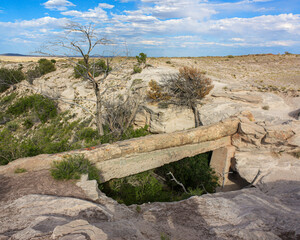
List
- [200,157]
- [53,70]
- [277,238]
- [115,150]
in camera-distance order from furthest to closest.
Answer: [53,70] < [200,157] < [115,150] < [277,238]

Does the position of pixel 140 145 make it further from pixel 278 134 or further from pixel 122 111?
pixel 278 134

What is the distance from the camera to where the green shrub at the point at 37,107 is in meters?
15.9

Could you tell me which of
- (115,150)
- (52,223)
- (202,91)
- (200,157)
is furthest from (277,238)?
(202,91)

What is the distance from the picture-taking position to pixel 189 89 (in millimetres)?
11531

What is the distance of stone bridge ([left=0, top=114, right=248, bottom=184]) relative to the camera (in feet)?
17.8

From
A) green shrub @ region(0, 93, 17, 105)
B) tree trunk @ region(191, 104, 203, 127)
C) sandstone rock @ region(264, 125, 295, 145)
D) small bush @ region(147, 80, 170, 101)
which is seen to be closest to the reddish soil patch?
sandstone rock @ region(264, 125, 295, 145)

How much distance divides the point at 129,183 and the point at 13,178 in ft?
13.1

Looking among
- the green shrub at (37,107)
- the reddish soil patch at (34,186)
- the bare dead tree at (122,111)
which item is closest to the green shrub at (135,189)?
the reddish soil patch at (34,186)

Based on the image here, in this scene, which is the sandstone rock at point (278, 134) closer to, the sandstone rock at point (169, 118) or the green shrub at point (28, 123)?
the sandstone rock at point (169, 118)

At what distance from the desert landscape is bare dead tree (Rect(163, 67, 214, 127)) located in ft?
1.35

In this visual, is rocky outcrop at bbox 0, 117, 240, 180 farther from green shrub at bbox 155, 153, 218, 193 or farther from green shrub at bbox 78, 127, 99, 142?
green shrub at bbox 78, 127, 99, 142

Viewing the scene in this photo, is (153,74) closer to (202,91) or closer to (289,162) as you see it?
(202,91)

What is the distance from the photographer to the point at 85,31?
741 cm

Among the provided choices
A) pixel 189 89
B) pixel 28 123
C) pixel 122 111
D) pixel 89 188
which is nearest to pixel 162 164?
pixel 89 188
